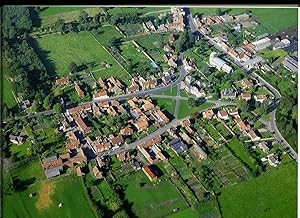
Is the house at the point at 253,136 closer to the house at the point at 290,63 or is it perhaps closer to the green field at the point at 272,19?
the house at the point at 290,63

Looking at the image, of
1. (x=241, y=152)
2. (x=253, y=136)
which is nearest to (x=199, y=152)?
(x=241, y=152)

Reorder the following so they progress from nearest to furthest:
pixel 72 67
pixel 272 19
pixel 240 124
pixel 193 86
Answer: pixel 240 124 → pixel 193 86 → pixel 72 67 → pixel 272 19

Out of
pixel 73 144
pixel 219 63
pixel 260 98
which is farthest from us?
pixel 219 63

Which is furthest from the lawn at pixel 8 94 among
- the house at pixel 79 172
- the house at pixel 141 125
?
the house at pixel 141 125

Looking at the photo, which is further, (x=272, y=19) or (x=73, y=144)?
Result: (x=272, y=19)

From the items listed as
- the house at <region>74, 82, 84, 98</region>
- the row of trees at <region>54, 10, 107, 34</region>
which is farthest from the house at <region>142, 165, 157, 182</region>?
the row of trees at <region>54, 10, 107, 34</region>

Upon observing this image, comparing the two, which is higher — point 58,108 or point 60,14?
point 60,14

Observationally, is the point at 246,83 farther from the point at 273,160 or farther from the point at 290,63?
the point at 273,160

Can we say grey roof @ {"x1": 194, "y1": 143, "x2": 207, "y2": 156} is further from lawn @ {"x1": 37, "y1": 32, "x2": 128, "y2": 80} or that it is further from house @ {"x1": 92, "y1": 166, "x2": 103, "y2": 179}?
lawn @ {"x1": 37, "y1": 32, "x2": 128, "y2": 80}

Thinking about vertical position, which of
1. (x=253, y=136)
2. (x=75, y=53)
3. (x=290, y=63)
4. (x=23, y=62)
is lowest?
(x=253, y=136)
